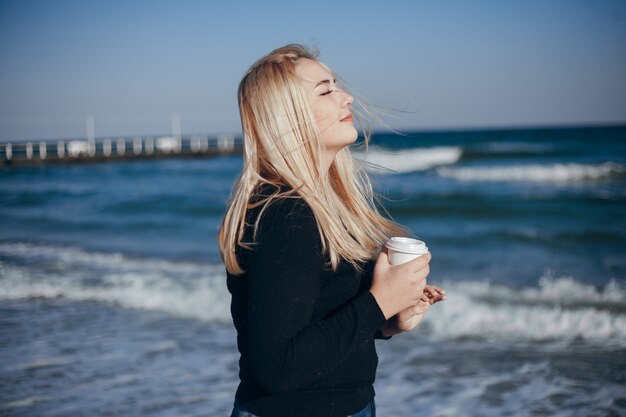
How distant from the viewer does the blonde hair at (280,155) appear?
1594mm

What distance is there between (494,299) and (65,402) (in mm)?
4991

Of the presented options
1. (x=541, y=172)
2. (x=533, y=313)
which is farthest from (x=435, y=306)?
(x=541, y=172)

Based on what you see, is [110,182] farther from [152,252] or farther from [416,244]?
[416,244]

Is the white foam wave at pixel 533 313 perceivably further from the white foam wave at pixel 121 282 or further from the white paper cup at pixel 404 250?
the white paper cup at pixel 404 250

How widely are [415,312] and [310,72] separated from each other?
809 millimetres

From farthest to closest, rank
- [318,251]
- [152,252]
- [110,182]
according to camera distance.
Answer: [110,182] → [152,252] → [318,251]

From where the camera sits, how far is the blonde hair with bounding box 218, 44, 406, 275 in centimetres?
159

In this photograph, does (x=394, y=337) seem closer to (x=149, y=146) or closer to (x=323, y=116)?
(x=323, y=116)

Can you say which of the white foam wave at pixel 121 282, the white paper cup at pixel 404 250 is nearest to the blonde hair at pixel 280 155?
the white paper cup at pixel 404 250

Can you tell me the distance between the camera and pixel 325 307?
164 centimetres

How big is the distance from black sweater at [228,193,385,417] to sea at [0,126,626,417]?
1.00 m

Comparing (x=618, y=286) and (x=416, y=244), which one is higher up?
(x=416, y=244)

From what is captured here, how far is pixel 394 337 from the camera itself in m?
5.91

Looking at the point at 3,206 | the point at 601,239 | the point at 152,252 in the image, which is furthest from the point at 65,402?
the point at 3,206
